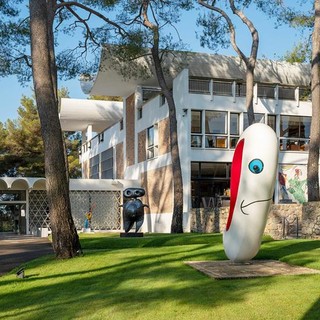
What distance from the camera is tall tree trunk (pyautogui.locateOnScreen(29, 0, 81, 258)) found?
32.4 feet

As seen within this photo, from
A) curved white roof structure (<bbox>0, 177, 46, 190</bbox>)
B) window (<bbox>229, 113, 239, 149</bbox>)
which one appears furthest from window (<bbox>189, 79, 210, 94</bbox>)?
curved white roof structure (<bbox>0, 177, 46, 190</bbox>)

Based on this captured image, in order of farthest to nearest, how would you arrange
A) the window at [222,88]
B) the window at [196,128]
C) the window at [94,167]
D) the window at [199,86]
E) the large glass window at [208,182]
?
1. the window at [94,167]
2. the window at [222,88]
3. the window at [199,86]
4. the large glass window at [208,182]
5. the window at [196,128]

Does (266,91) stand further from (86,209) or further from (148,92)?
(86,209)

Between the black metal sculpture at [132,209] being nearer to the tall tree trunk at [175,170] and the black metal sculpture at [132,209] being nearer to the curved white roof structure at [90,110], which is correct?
the tall tree trunk at [175,170]

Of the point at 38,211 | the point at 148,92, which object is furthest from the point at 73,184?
the point at 148,92

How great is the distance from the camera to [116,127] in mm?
32844

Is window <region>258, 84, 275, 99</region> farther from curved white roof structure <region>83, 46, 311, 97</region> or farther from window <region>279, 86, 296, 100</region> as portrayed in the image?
window <region>279, 86, 296, 100</region>

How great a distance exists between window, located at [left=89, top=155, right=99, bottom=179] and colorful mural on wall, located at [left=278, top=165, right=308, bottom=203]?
17086 mm

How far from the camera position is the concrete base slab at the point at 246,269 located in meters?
7.16

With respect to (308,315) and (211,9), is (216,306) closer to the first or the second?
(308,315)

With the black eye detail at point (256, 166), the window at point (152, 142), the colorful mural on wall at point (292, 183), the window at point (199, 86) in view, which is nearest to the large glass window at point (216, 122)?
the window at point (199, 86)

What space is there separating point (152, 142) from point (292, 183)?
745 centimetres

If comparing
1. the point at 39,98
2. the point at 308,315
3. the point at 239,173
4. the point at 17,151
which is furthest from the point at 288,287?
the point at 17,151

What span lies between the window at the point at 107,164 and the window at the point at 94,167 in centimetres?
147
